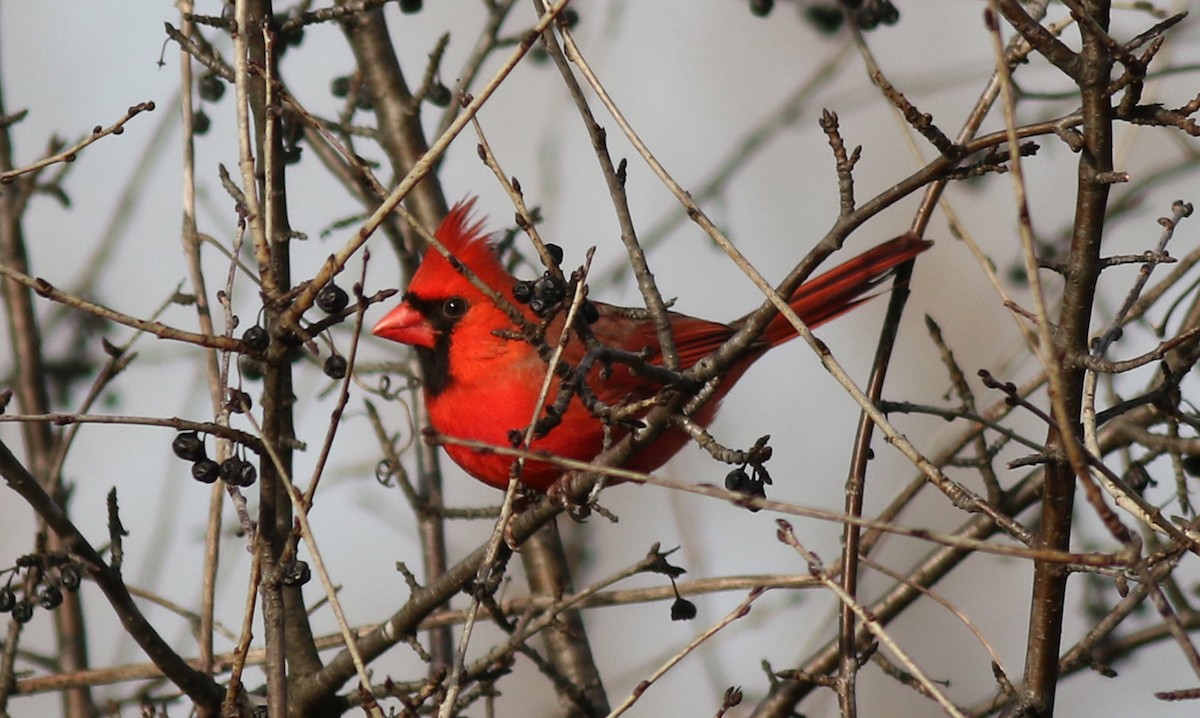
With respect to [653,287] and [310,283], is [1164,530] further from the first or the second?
[310,283]

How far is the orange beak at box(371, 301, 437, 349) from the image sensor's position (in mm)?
3521

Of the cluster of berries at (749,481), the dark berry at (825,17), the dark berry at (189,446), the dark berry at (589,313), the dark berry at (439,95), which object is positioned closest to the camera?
the cluster of berries at (749,481)

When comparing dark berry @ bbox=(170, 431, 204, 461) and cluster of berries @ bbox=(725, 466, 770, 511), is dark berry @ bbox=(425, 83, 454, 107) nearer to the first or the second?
dark berry @ bbox=(170, 431, 204, 461)

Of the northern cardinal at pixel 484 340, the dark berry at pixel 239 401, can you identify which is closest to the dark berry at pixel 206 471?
the dark berry at pixel 239 401

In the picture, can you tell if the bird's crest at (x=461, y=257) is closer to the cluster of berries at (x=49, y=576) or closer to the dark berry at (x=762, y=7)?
the dark berry at (x=762, y=7)

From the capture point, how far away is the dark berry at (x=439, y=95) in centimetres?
373

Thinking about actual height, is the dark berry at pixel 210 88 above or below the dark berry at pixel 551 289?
above

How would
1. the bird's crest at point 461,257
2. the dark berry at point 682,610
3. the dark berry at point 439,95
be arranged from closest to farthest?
1. the dark berry at point 682,610
2. the bird's crest at point 461,257
3. the dark berry at point 439,95

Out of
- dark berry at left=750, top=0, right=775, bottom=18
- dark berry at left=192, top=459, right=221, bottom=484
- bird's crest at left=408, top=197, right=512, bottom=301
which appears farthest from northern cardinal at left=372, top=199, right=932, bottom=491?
dark berry at left=192, top=459, right=221, bottom=484

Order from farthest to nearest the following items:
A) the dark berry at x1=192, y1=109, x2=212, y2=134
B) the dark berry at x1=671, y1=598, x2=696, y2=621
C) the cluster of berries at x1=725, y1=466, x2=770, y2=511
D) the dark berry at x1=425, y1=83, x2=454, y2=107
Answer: the dark berry at x1=425, y1=83, x2=454, y2=107, the dark berry at x1=192, y1=109, x2=212, y2=134, the dark berry at x1=671, y1=598, x2=696, y2=621, the cluster of berries at x1=725, y1=466, x2=770, y2=511

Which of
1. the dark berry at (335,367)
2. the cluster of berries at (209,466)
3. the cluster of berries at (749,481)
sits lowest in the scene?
the cluster of berries at (749,481)

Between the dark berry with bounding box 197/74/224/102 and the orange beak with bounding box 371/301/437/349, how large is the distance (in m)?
0.66

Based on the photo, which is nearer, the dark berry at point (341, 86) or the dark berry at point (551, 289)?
the dark berry at point (551, 289)

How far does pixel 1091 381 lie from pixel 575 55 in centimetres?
86
